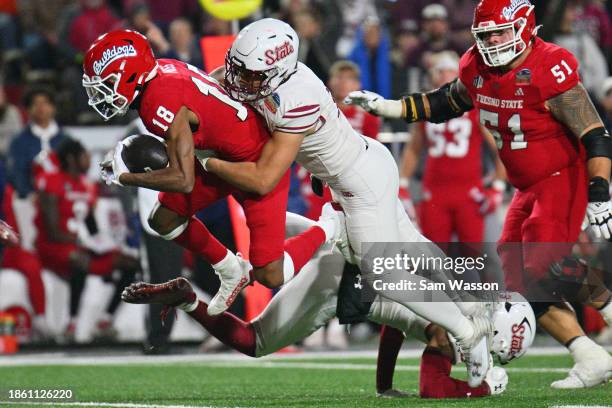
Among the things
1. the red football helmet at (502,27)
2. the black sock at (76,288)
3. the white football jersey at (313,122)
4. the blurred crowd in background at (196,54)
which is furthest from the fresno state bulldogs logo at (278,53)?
the black sock at (76,288)

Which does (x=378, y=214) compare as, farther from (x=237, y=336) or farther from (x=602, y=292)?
(x=602, y=292)

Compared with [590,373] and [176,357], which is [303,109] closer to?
Result: [590,373]

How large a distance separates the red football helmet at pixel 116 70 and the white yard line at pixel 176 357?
2.99 metres

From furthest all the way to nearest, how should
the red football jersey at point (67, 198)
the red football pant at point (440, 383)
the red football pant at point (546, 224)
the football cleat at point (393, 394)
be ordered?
the red football jersey at point (67, 198) → the red football pant at point (546, 224) → the football cleat at point (393, 394) → the red football pant at point (440, 383)

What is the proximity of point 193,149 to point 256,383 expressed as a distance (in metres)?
1.77

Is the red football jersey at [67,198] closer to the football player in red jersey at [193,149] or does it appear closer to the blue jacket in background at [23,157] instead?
the blue jacket in background at [23,157]

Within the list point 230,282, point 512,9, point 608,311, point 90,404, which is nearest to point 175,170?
point 230,282

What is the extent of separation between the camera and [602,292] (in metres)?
6.47

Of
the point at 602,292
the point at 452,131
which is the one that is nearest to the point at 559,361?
the point at 602,292

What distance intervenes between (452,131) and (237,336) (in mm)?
3813

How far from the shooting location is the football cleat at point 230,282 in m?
6.10

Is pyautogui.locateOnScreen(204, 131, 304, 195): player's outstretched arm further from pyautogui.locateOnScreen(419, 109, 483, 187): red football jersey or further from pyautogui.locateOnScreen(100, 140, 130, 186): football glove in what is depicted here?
pyautogui.locateOnScreen(419, 109, 483, 187): red football jersey

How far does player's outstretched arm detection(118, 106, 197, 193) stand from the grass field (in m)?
0.97

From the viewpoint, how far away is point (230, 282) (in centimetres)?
621
